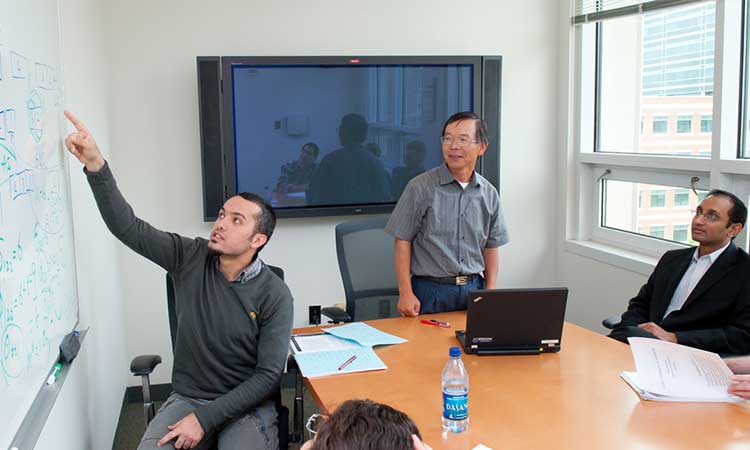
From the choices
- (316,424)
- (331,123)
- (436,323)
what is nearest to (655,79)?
(331,123)

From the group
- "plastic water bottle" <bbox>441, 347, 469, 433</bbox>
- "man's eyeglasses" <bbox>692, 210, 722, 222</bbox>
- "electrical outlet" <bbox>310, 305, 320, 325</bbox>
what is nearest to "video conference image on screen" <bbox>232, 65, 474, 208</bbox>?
"electrical outlet" <bbox>310, 305, 320, 325</bbox>

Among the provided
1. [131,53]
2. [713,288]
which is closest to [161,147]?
[131,53]

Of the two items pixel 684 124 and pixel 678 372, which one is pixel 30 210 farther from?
pixel 684 124

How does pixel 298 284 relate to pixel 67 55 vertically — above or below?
below

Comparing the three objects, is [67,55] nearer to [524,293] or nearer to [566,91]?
[524,293]

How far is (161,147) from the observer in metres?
4.04

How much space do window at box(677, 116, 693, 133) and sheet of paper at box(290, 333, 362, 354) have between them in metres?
2.42

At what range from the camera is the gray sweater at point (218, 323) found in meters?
2.41

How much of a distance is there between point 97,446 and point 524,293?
176cm

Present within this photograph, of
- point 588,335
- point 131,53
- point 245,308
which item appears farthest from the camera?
point 131,53

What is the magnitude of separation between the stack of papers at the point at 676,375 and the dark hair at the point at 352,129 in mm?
2368

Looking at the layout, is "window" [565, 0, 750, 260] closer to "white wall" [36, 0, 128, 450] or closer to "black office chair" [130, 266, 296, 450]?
"black office chair" [130, 266, 296, 450]

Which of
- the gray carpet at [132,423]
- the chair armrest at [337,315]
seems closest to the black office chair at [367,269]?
the chair armrest at [337,315]

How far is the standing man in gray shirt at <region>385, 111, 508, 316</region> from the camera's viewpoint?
10.3 ft
